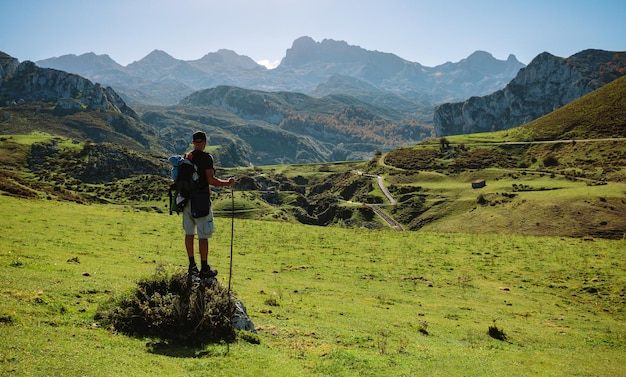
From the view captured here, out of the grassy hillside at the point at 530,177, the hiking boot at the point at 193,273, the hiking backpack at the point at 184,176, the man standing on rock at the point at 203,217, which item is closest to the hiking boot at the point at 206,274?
the man standing on rock at the point at 203,217

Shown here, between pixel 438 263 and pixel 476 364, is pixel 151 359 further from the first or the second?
pixel 438 263

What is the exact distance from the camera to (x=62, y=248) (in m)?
26.7

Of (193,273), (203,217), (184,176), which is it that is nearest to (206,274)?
(193,273)

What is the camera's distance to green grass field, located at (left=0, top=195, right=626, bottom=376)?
1105cm

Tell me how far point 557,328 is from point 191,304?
1810cm

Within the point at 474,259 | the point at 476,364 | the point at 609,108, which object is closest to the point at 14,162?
the point at 474,259

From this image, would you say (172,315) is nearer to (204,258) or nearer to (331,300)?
(204,258)

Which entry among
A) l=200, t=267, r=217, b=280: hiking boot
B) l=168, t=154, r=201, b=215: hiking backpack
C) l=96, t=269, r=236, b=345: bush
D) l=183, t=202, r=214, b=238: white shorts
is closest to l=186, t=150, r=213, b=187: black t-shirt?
l=168, t=154, r=201, b=215: hiking backpack

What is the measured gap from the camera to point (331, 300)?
22000mm

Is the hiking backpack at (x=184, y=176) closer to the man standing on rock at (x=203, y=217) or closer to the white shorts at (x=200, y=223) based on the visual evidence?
the man standing on rock at (x=203, y=217)

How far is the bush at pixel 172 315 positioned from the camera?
12188 mm

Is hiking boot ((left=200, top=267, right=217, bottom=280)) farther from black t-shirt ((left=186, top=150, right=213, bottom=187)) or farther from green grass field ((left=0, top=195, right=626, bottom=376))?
black t-shirt ((left=186, top=150, right=213, bottom=187))

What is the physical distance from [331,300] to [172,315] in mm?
11131

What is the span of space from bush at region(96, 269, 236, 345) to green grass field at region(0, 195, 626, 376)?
0.54 m
